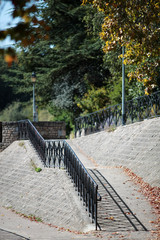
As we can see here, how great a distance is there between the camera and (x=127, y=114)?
1764 centimetres

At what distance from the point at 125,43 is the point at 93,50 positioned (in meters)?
14.2

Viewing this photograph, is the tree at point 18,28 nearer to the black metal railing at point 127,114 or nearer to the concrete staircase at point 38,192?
the concrete staircase at point 38,192

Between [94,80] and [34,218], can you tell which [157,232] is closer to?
[34,218]

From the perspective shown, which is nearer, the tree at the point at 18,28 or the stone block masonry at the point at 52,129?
the tree at the point at 18,28

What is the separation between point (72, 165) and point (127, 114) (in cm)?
680

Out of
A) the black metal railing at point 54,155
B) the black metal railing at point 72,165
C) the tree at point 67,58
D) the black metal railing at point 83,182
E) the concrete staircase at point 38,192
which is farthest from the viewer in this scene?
the tree at point 67,58

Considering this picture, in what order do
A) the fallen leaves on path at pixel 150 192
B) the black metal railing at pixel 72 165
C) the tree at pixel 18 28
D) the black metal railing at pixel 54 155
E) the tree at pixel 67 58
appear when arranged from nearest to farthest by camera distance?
the tree at pixel 18 28 < the black metal railing at pixel 72 165 < the fallen leaves on path at pixel 150 192 < the black metal railing at pixel 54 155 < the tree at pixel 67 58

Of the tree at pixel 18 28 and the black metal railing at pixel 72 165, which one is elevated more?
the tree at pixel 18 28

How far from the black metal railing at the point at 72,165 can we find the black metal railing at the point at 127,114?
3.92 meters

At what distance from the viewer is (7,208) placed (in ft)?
44.9

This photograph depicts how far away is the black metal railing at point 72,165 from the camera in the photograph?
937cm

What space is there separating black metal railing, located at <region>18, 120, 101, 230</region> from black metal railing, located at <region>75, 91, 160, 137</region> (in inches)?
154

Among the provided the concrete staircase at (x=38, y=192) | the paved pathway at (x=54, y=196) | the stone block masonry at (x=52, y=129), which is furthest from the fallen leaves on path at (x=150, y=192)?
the stone block masonry at (x=52, y=129)

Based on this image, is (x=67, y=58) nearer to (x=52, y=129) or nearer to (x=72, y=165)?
(x=52, y=129)
